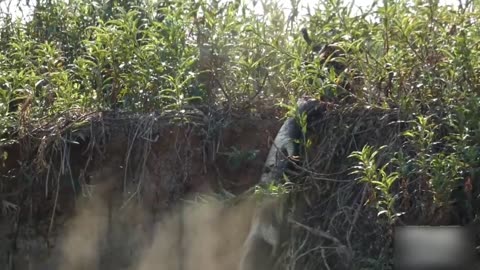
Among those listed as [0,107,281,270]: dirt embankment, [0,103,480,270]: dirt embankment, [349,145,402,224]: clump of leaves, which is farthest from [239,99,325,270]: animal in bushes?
[349,145,402,224]: clump of leaves

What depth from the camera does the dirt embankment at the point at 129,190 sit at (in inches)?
202

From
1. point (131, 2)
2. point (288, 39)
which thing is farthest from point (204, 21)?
point (131, 2)

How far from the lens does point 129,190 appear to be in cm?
526

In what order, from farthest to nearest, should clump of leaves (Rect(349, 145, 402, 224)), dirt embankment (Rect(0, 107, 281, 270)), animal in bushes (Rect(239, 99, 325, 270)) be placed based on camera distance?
dirt embankment (Rect(0, 107, 281, 270))
animal in bushes (Rect(239, 99, 325, 270))
clump of leaves (Rect(349, 145, 402, 224))

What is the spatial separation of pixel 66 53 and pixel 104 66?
33.9 inches

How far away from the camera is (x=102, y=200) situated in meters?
5.32

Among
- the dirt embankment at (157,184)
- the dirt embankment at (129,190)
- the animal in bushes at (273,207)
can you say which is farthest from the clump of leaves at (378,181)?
the dirt embankment at (129,190)

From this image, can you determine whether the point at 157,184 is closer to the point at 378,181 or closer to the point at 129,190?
the point at 129,190

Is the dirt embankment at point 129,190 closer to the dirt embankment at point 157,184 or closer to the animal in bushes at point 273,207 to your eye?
the dirt embankment at point 157,184

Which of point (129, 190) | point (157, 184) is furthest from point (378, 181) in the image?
point (129, 190)

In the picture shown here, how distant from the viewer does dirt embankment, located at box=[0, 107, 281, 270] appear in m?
5.14

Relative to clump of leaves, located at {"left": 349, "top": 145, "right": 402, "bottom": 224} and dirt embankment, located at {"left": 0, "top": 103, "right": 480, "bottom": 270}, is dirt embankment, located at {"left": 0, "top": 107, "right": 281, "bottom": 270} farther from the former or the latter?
clump of leaves, located at {"left": 349, "top": 145, "right": 402, "bottom": 224}

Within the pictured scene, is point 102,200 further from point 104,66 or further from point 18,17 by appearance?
point 18,17

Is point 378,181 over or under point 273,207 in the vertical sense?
over
